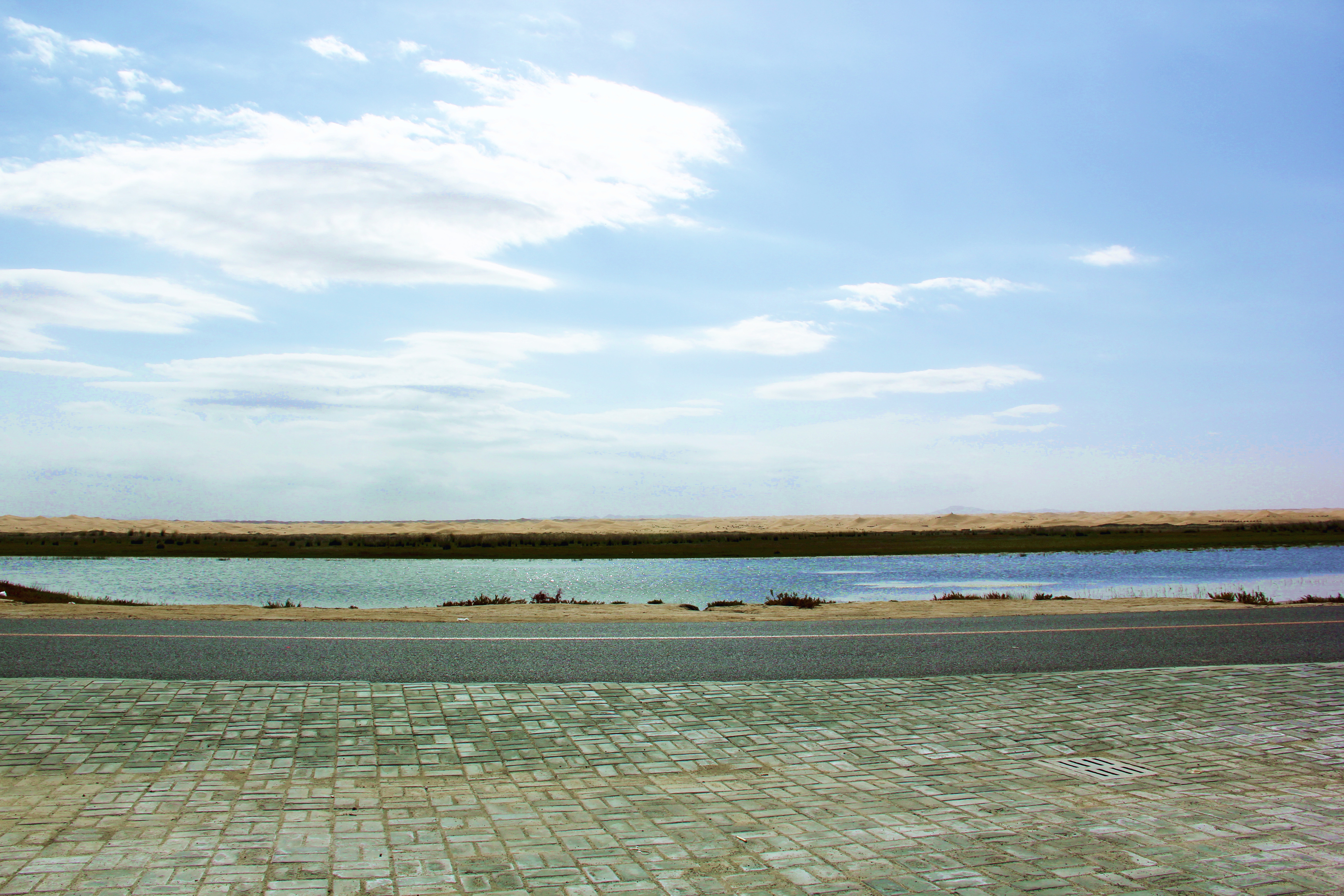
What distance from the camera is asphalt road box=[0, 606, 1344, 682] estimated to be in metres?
10.8

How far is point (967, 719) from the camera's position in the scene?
855 centimetres

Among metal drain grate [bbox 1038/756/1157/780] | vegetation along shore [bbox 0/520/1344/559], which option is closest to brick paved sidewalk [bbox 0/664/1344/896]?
metal drain grate [bbox 1038/756/1157/780]

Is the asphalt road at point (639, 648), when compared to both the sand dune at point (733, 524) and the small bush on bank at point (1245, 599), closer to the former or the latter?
the small bush on bank at point (1245, 599)

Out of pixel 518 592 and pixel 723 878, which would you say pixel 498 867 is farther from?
pixel 518 592

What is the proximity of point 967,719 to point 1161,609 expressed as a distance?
1314 centimetres

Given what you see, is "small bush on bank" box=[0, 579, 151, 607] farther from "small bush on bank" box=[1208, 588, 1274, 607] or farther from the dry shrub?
the dry shrub

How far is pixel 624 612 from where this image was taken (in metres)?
19.2

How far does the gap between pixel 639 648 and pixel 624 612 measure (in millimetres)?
6514

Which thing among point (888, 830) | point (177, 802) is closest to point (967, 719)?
point (888, 830)

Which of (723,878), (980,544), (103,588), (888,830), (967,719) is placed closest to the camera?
(723,878)

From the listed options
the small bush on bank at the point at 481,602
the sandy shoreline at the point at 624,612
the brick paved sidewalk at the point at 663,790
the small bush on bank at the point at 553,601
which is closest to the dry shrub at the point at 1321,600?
the sandy shoreline at the point at 624,612

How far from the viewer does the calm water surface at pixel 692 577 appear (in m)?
31.9

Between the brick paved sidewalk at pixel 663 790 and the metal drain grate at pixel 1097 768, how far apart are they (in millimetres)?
104

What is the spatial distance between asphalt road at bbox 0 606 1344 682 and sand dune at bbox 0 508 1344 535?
255 ft
